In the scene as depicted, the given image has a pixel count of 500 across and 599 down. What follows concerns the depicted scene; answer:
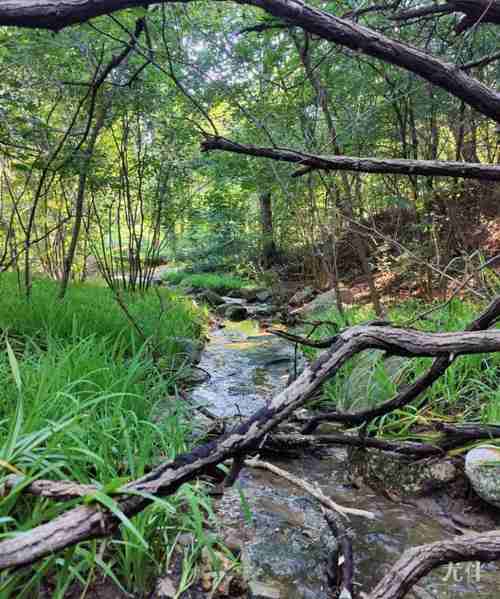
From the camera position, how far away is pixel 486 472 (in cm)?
179

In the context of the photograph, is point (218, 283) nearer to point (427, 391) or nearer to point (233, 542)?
point (427, 391)

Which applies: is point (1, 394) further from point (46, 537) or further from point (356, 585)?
point (356, 585)

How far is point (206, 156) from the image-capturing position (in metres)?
4.82

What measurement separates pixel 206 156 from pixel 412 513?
13.7 ft

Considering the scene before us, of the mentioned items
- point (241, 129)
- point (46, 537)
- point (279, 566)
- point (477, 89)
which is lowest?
point (279, 566)

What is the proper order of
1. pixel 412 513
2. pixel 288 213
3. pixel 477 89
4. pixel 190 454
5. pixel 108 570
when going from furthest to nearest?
pixel 288 213
pixel 412 513
pixel 477 89
pixel 108 570
pixel 190 454

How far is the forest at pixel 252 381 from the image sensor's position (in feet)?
3.34

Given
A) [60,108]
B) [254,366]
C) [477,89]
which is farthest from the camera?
[60,108]

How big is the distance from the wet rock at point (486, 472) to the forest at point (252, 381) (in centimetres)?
1

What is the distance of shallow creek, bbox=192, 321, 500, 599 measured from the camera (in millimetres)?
1385

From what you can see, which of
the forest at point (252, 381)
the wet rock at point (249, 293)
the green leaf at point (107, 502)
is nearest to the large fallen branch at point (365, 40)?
the forest at point (252, 381)

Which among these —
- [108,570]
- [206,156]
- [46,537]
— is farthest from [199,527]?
[206,156]

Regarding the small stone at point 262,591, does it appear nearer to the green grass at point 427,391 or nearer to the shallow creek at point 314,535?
the shallow creek at point 314,535

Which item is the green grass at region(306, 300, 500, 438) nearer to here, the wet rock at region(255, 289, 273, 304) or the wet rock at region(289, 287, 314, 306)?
the wet rock at region(289, 287, 314, 306)
